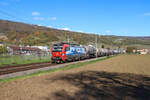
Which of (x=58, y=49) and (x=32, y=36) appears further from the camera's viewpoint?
(x=32, y=36)

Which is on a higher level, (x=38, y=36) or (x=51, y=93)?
(x=38, y=36)

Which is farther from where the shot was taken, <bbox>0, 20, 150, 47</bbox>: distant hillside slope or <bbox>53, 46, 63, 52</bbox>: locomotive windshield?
<bbox>0, 20, 150, 47</bbox>: distant hillside slope

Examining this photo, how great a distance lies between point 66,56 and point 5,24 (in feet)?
342

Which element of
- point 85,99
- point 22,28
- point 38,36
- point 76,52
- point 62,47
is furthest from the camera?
point 22,28

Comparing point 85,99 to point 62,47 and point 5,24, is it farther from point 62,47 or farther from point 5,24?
point 5,24

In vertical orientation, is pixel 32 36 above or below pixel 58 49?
above

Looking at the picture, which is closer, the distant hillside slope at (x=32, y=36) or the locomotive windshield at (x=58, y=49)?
the locomotive windshield at (x=58, y=49)

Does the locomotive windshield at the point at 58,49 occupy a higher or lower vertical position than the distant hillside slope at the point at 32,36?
lower

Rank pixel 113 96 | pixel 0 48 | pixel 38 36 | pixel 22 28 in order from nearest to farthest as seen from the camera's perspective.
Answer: pixel 113 96 < pixel 0 48 < pixel 38 36 < pixel 22 28

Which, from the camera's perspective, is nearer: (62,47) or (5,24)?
(62,47)

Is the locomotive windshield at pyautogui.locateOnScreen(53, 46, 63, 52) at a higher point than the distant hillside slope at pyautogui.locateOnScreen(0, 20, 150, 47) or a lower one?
lower

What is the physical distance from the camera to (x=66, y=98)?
6.95m

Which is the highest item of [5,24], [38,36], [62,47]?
[5,24]

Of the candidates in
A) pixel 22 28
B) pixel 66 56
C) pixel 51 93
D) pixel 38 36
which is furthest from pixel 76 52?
pixel 22 28
